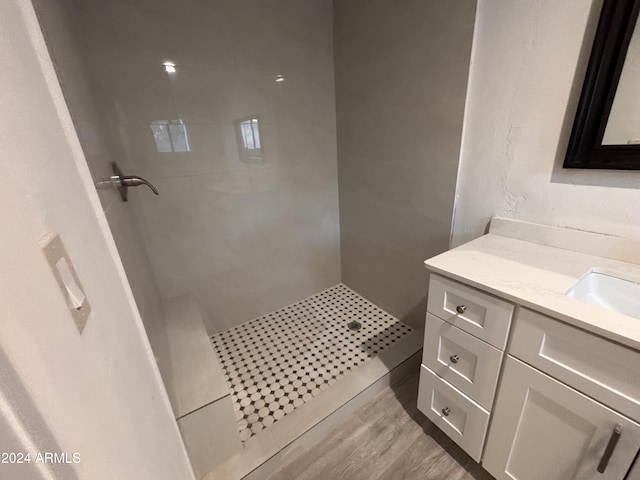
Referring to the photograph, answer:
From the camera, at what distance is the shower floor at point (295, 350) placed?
138cm

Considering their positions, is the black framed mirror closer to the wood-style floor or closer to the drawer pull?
the drawer pull

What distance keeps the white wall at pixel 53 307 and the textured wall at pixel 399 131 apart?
141 centimetres

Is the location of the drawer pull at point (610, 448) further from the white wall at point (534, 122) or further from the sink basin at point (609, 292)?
the white wall at point (534, 122)

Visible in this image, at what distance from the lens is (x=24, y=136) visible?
0.32 meters

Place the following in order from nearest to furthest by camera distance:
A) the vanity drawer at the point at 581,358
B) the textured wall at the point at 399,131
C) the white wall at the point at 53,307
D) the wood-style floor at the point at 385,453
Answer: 1. the white wall at the point at 53,307
2. the vanity drawer at the point at 581,358
3. the wood-style floor at the point at 385,453
4. the textured wall at the point at 399,131

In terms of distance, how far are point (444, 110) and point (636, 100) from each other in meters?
0.64

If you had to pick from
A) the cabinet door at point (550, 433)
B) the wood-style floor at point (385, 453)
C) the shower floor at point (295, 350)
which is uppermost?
the cabinet door at point (550, 433)

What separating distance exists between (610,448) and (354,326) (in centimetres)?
133

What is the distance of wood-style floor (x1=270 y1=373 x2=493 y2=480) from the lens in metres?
1.08

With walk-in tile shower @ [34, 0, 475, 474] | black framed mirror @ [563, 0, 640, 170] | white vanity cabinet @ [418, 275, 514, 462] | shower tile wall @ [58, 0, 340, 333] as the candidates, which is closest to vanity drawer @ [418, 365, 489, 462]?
white vanity cabinet @ [418, 275, 514, 462]

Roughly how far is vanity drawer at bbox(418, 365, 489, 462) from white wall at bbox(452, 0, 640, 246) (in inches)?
30.5

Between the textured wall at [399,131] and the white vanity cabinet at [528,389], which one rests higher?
the textured wall at [399,131]

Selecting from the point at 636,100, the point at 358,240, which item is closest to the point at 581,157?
the point at 636,100

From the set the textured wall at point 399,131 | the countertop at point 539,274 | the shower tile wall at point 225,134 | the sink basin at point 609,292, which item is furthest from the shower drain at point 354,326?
the sink basin at point 609,292
